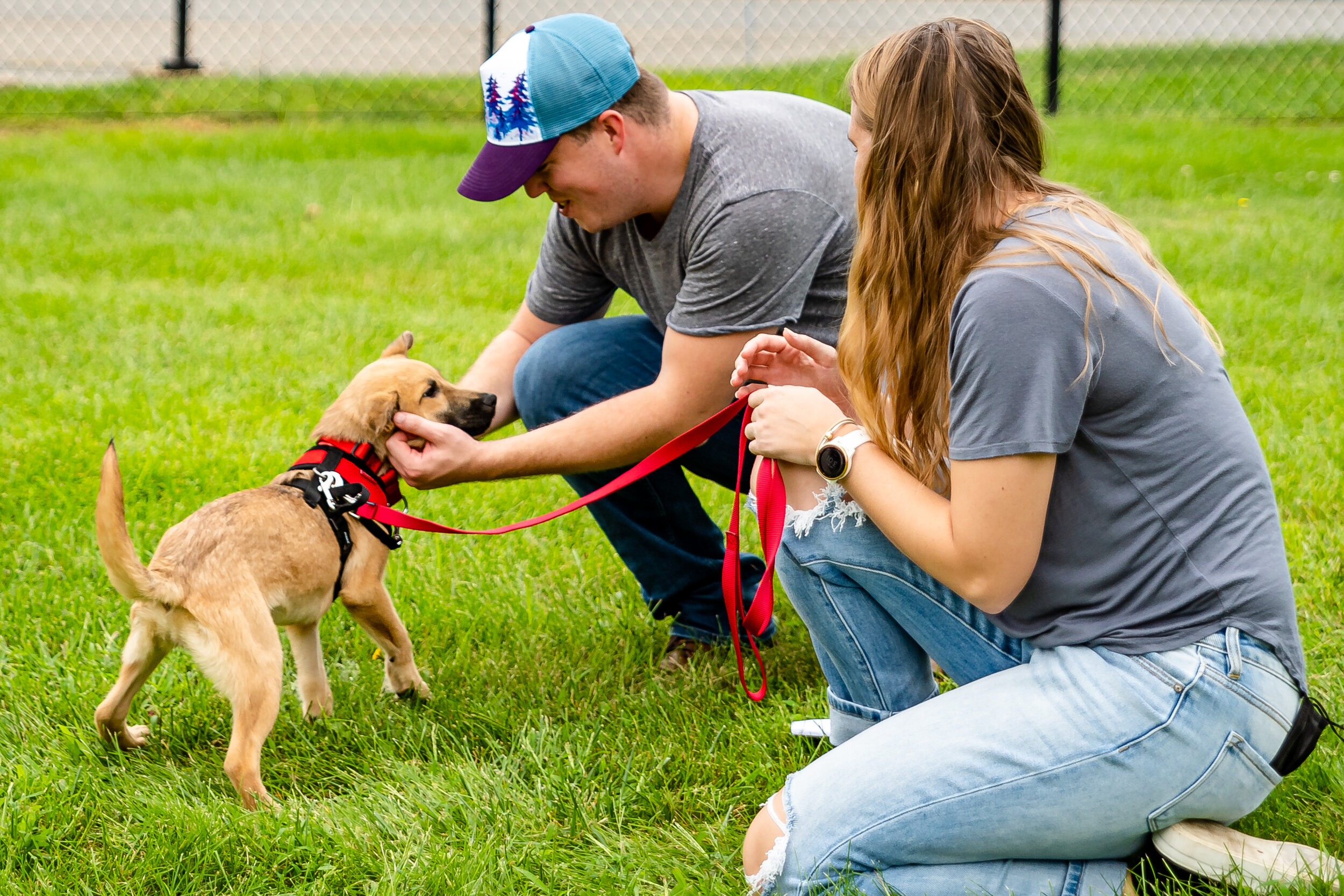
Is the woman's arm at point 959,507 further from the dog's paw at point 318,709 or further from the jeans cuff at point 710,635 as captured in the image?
the dog's paw at point 318,709

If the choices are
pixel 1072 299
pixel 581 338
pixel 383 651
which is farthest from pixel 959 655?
pixel 383 651

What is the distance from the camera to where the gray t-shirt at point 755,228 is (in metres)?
2.94

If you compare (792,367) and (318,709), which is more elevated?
(792,367)

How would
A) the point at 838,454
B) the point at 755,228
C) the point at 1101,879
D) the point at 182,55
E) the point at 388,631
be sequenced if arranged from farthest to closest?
the point at 182,55 < the point at 388,631 < the point at 755,228 < the point at 838,454 < the point at 1101,879

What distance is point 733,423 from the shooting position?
10.7 feet

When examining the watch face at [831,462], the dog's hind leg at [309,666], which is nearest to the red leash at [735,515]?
the watch face at [831,462]

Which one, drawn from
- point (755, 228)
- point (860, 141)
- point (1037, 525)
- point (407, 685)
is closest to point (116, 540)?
point (407, 685)

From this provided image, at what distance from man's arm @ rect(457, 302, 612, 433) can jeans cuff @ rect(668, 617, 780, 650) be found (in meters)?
0.80

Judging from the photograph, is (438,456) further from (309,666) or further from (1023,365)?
(1023,365)

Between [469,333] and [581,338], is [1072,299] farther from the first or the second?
[469,333]

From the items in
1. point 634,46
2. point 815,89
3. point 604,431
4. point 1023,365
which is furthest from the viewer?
point 634,46

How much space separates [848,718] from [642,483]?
1.04 meters

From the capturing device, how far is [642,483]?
3373 mm

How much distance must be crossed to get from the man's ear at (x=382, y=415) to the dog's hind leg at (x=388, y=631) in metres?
0.40
